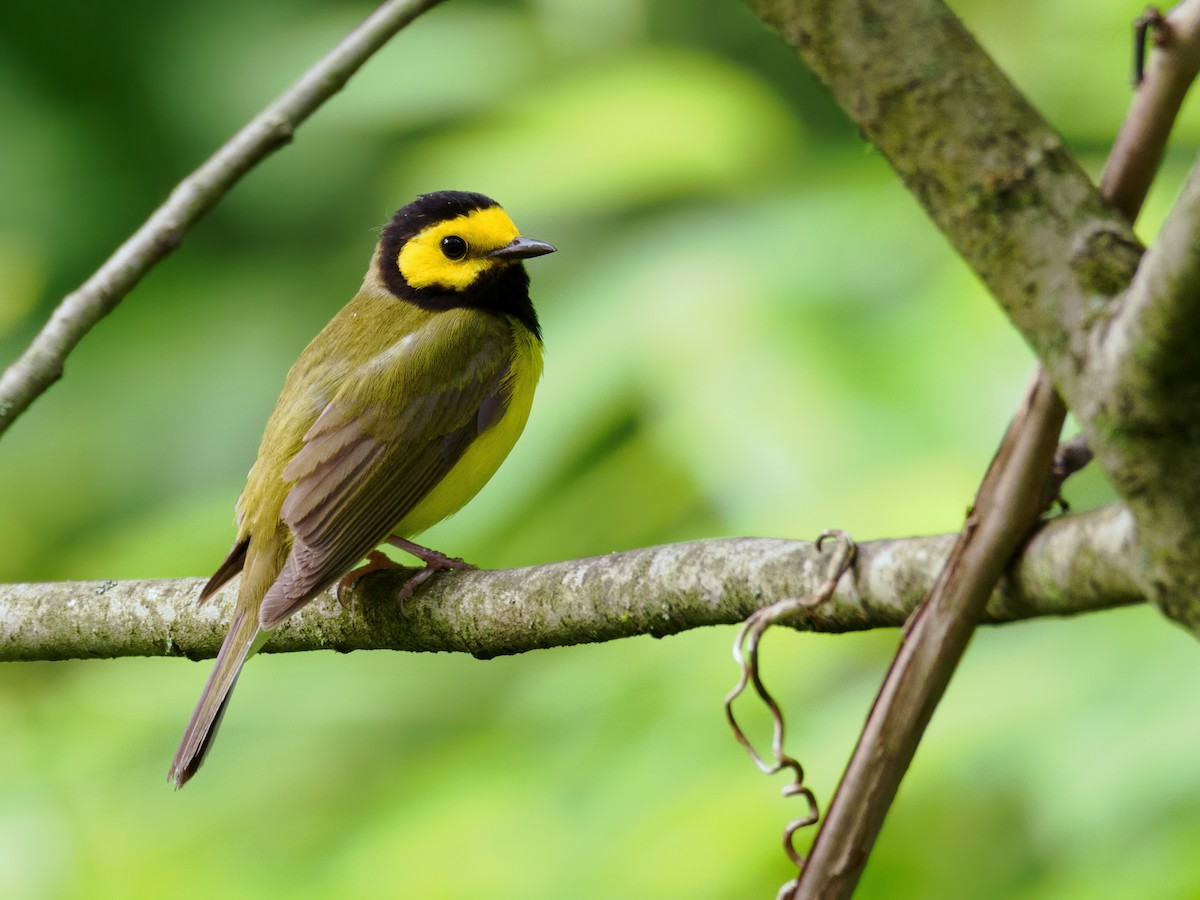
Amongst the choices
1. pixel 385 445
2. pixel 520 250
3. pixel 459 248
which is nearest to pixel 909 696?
pixel 385 445

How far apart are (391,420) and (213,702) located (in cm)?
83

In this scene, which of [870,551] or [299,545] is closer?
[870,551]

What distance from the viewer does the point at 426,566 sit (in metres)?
3.00

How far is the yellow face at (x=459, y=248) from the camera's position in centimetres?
377

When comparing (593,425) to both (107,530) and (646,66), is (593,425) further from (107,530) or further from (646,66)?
(107,530)

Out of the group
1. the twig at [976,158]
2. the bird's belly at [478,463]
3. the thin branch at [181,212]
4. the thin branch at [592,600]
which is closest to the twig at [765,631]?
the thin branch at [592,600]

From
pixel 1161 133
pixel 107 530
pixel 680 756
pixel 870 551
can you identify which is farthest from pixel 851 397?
pixel 107 530

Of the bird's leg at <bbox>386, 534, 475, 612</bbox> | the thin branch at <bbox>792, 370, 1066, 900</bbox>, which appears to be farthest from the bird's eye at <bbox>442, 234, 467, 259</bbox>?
the thin branch at <bbox>792, 370, 1066, 900</bbox>

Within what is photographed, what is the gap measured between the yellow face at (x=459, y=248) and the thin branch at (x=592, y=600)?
1.01m

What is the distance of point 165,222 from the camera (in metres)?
2.64

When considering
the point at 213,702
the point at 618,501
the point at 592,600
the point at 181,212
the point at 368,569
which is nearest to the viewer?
the point at 592,600

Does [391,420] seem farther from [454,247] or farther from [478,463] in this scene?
[454,247]

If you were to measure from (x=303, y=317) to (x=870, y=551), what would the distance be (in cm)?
505

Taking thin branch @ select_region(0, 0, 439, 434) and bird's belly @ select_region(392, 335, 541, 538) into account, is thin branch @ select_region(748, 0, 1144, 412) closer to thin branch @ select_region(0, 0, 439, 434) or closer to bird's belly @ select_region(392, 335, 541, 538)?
thin branch @ select_region(0, 0, 439, 434)
